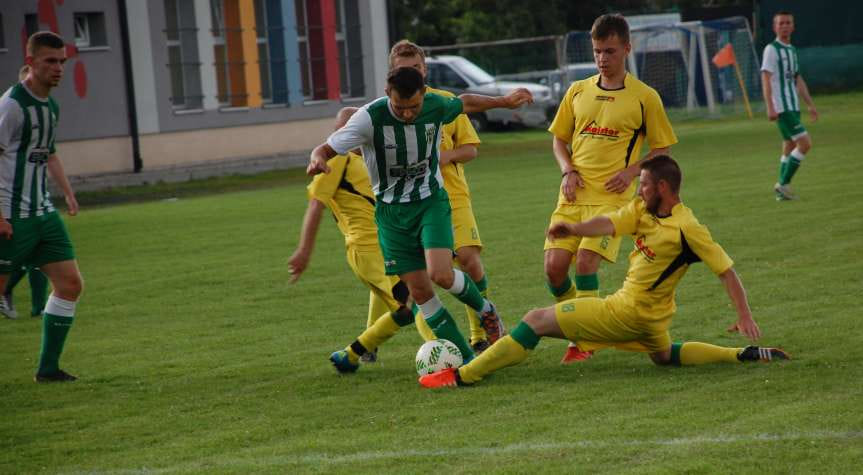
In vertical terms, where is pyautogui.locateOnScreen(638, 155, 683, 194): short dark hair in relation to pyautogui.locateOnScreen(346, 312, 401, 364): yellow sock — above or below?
above

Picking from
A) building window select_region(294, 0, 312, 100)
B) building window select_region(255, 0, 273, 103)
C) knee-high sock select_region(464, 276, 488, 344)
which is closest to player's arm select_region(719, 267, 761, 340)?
knee-high sock select_region(464, 276, 488, 344)

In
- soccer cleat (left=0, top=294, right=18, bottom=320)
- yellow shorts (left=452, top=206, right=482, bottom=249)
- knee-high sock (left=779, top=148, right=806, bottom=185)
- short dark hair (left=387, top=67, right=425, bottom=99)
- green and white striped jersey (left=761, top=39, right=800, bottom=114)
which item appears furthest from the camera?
green and white striped jersey (left=761, top=39, right=800, bottom=114)

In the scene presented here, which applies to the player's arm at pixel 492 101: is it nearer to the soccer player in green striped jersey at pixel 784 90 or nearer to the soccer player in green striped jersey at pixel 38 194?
the soccer player in green striped jersey at pixel 38 194

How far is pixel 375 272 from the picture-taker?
798 centimetres

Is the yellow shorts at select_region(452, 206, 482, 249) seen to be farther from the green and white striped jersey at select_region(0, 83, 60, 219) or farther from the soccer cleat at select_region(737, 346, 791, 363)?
the green and white striped jersey at select_region(0, 83, 60, 219)

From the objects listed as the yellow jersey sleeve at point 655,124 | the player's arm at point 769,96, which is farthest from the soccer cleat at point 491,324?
the player's arm at point 769,96

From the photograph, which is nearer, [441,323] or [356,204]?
[441,323]

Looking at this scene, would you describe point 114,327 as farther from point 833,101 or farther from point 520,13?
point 520,13

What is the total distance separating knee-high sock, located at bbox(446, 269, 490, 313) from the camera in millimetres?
7496

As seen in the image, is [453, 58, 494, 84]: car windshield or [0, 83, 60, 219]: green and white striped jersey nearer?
[0, 83, 60, 219]: green and white striped jersey

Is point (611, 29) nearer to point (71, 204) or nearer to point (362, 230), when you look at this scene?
point (362, 230)

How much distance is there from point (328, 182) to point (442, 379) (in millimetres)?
1506

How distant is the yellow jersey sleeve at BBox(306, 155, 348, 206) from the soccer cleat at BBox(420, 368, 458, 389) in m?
1.31

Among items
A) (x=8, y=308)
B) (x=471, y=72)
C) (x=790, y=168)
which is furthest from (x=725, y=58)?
(x=8, y=308)
